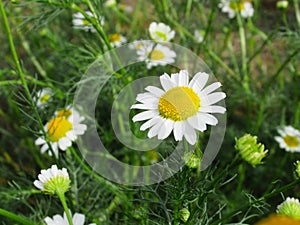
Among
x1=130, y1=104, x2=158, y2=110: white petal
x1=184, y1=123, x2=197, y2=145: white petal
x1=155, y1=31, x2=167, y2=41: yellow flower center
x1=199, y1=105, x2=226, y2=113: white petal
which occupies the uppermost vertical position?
x1=130, y1=104, x2=158, y2=110: white petal

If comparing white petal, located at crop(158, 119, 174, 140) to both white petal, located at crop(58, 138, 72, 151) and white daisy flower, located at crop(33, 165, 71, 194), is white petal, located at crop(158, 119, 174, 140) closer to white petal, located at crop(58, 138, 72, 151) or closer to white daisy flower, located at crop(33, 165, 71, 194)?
white daisy flower, located at crop(33, 165, 71, 194)

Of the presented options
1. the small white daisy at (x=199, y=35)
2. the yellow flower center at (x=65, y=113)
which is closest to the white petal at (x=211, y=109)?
the yellow flower center at (x=65, y=113)

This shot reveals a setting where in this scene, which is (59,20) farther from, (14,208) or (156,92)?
(156,92)

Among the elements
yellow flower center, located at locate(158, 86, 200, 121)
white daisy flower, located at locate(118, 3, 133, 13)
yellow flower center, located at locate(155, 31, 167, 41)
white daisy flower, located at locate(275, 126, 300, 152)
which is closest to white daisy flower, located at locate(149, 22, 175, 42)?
yellow flower center, located at locate(155, 31, 167, 41)

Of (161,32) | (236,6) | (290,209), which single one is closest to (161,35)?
(161,32)

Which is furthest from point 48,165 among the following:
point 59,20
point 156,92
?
point 156,92

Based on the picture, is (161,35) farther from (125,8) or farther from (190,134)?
(125,8)

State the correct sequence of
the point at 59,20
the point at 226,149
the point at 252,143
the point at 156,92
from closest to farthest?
1. the point at 252,143
2. the point at 156,92
3. the point at 226,149
4. the point at 59,20
